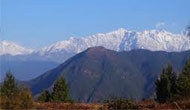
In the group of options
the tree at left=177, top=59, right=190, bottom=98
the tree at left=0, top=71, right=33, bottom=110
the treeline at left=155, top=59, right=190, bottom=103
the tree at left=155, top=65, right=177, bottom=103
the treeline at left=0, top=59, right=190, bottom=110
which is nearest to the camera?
the tree at left=0, top=71, right=33, bottom=110

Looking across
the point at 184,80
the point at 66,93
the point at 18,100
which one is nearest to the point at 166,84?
the point at 184,80

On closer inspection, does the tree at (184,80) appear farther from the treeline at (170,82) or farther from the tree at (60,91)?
the tree at (60,91)

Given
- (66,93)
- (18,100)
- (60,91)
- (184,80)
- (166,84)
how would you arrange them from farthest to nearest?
(66,93), (60,91), (166,84), (184,80), (18,100)

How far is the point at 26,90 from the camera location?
17.7 m

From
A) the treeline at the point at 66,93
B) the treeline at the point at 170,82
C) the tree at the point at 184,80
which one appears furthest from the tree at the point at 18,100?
the treeline at the point at 170,82

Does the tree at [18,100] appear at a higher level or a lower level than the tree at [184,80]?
lower

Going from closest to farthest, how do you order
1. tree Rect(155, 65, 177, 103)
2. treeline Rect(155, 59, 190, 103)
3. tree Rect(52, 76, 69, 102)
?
1. treeline Rect(155, 59, 190, 103)
2. tree Rect(155, 65, 177, 103)
3. tree Rect(52, 76, 69, 102)

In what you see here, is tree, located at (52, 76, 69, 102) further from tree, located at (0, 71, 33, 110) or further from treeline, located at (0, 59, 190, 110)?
tree, located at (0, 71, 33, 110)

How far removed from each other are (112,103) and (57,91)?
2032cm

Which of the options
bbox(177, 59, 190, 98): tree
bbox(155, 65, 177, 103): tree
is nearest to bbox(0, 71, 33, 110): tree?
bbox(177, 59, 190, 98): tree

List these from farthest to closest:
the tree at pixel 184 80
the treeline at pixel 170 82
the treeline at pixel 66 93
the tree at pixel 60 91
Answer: the tree at pixel 60 91 → the treeline at pixel 170 82 → the tree at pixel 184 80 → the treeline at pixel 66 93

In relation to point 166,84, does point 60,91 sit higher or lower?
lower

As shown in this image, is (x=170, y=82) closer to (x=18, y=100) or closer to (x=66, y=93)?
(x=66, y=93)

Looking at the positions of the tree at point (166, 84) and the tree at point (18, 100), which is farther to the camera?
the tree at point (166, 84)
